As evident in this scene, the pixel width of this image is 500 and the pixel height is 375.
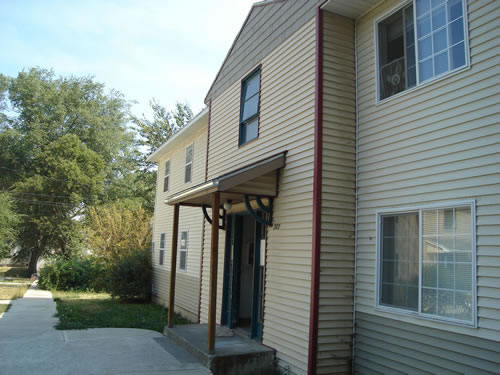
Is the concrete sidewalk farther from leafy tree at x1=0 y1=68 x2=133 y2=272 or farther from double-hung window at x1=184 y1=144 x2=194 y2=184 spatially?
leafy tree at x1=0 y1=68 x2=133 y2=272

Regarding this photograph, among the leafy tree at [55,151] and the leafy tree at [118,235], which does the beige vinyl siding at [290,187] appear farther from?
the leafy tree at [55,151]

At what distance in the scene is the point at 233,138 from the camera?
357 inches

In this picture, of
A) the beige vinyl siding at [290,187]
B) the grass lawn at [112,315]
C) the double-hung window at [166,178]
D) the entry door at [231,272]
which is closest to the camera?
the beige vinyl siding at [290,187]

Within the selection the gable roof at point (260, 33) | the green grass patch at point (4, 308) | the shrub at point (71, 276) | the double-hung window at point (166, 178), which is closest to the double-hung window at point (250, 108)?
the gable roof at point (260, 33)

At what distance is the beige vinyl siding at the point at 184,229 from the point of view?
11656 mm

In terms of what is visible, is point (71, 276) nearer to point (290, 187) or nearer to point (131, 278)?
point (131, 278)

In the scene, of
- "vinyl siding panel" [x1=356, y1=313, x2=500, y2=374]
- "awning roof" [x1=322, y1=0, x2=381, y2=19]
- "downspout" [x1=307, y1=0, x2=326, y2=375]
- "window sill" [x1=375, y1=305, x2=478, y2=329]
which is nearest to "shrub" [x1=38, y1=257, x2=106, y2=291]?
"downspout" [x1=307, y1=0, x2=326, y2=375]

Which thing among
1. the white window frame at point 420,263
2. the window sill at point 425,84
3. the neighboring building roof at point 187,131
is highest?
the neighboring building roof at point 187,131

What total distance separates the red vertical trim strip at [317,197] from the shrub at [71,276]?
15.7 m

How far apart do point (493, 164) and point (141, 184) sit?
31.8 metres

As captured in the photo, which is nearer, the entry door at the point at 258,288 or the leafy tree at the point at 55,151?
the entry door at the point at 258,288

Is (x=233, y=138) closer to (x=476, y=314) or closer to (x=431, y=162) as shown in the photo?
(x=431, y=162)

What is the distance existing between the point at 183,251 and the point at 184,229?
0.67m

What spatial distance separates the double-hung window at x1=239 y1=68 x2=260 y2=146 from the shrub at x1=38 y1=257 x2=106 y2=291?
1354 centimetres
